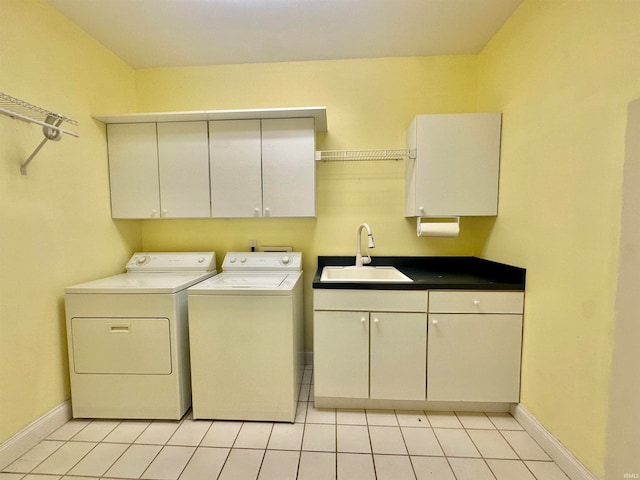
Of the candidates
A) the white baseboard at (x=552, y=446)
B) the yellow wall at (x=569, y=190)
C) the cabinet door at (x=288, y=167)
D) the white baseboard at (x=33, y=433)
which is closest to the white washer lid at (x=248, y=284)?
the cabinet door at (x=288, y=167)

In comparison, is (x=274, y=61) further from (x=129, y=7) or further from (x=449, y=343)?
(x=449, y=343)

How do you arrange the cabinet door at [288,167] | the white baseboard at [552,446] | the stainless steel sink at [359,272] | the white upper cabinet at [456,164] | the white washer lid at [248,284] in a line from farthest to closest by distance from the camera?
1. the stainless steel sink at [359,272]
2. the cabinet door at [288,167]
3. the white upper cabinet at [456,164]
4. the white washer lid at [248,284]
5. the white baseboard at [552,446]

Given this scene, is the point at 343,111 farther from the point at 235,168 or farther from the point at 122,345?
the point at 122,345

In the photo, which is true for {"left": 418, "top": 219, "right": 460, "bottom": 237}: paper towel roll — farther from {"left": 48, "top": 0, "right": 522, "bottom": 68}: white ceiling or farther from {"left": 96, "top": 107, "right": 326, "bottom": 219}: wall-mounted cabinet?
{"left": 48, "top": 0, "right": 522, "bottom": 68}: white ceiling

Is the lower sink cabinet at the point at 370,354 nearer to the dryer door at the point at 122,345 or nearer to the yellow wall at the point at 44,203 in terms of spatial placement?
the dryer door at the point at 122,345

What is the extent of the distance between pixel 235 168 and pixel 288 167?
39 cm

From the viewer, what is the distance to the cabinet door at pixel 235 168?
194 cm

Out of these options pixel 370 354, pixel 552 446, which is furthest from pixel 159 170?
pixel 552 446

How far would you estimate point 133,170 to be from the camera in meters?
2.01

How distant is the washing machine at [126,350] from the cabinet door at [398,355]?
1208mm

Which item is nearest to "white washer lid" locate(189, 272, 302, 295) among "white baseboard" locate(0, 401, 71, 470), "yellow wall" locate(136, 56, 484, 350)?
"yellow wall" locate(136, 56, 484, 350)

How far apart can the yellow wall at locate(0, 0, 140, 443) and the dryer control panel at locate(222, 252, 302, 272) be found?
90 cm

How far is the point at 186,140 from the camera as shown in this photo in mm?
1971

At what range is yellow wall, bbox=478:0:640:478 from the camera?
109cm
